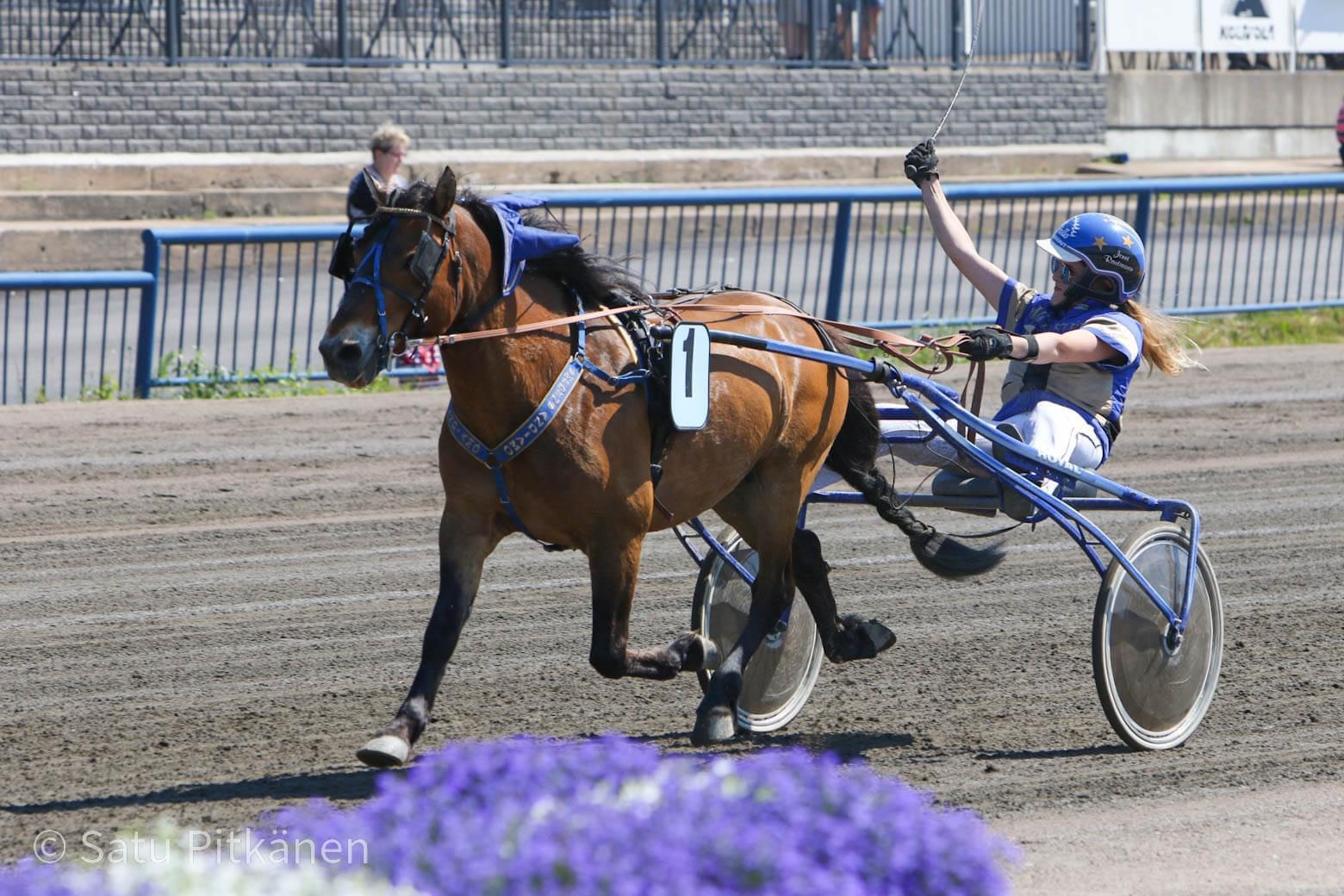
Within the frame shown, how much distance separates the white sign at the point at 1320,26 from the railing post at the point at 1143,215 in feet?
43.9

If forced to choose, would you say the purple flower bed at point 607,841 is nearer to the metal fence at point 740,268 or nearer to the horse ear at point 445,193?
the horse ear at point 445,193

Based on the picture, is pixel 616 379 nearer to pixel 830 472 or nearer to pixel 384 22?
pixel 830 472

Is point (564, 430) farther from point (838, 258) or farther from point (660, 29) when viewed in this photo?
point (660, 29)

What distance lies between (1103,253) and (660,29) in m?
18.1

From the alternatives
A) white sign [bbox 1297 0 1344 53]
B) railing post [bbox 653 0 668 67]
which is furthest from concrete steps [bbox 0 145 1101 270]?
white sign [bbox 1297 0 1344 53]

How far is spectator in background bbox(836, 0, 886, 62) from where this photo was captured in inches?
957

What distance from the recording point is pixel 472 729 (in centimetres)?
555

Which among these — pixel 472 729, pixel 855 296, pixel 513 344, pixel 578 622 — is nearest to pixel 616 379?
pixel 513 344

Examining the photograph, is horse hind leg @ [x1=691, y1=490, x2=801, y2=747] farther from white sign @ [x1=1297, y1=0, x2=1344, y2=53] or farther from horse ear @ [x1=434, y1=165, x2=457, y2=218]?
white sign @ [x1=1297, y1=0, x2=1344, y2=53]

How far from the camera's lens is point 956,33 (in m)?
24.8

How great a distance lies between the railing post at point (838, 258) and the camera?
13.1 meters

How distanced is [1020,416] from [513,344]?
177 cm

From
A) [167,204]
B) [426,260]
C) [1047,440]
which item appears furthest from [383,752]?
[167,204]

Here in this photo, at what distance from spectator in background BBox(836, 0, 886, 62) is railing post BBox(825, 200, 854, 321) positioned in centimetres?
1163
